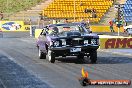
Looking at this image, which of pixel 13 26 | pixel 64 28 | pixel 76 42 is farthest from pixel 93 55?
pixel 13 26

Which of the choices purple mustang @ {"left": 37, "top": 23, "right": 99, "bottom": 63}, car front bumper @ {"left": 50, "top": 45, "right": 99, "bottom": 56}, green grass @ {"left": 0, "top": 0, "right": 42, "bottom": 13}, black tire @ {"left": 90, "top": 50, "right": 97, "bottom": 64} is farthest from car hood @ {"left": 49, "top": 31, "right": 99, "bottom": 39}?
green grass @ {"left": 0, "top": 0, "right": 42, "bottom": 13}

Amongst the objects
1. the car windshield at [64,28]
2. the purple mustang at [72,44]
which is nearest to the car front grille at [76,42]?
the purple mustang at [72,44]

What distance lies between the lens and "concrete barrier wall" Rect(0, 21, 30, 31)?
2405 inches

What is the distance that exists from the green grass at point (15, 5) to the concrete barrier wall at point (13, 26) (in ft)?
27.9

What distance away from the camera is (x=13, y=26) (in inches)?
2421

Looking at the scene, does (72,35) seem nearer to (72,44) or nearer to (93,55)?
(72,44)

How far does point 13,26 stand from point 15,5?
12585 millimetres

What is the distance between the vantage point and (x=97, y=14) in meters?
68.2

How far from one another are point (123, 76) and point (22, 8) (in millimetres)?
59105

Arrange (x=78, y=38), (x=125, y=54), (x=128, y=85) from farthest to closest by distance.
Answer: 1. (x=125, y=54)
2. (x=78, y=38)
3. (x=128, y=85)

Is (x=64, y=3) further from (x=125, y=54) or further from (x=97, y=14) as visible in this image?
(x=125, y=54)

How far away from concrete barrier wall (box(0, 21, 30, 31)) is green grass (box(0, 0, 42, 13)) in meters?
8.51

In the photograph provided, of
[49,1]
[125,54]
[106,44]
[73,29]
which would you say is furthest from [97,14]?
[73,29]

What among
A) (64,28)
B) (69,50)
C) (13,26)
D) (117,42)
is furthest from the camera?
(13,26)
